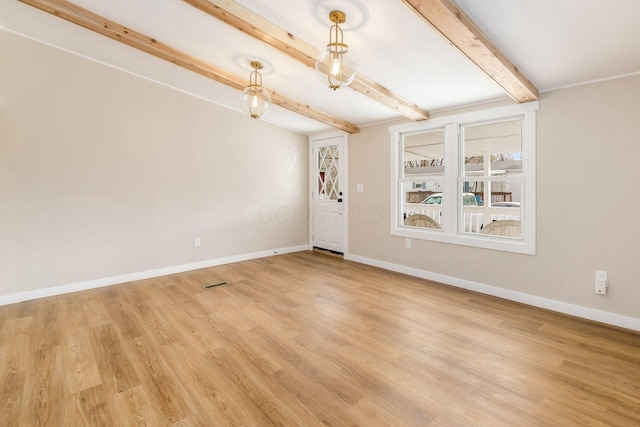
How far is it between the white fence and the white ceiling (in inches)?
50.2

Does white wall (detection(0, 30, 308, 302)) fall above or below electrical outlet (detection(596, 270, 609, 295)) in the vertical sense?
above

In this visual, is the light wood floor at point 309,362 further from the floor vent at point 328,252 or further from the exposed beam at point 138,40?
the exposed beam at point 138,40

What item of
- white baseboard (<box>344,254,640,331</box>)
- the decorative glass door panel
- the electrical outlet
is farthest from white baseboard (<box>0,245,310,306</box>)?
the electrical outlet

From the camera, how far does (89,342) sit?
234 centimetres

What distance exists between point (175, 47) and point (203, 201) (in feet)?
6.83

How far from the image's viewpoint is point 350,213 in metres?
5.08

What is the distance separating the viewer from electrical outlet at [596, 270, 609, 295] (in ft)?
8.74

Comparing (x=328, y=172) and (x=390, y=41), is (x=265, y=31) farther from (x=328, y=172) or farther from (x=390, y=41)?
(x=328, y=172)

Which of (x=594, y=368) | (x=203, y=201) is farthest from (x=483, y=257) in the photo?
(x=203, y=201)

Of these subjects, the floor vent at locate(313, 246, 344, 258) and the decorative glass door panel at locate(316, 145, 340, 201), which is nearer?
the floor vent at locate(313, 246, 344, 258)

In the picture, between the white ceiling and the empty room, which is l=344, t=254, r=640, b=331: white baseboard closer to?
the empty room

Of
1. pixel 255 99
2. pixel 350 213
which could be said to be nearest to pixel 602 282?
pixel 350 213

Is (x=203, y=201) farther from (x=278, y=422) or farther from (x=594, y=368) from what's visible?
(x=594, y=368)

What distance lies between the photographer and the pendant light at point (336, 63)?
203 centimetres
